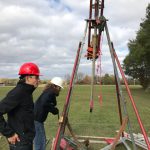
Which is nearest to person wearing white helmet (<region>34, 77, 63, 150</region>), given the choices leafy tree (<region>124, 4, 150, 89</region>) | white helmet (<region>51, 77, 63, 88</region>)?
white helmet (<region>51, 77, 63, 88</region>)

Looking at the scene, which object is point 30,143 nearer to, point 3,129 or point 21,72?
point 3,129

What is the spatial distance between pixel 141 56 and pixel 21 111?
141 ft

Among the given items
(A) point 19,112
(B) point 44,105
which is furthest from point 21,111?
(B) point 44,105

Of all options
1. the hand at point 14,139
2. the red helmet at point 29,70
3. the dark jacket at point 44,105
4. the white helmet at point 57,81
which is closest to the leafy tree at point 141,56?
the white helmet at point 57,81

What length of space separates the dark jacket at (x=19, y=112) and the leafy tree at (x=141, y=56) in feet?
130

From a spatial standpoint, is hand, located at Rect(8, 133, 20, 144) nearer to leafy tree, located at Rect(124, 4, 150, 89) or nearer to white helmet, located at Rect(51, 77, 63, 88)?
white helmet, located at Rect(51, 77, 63, 88)

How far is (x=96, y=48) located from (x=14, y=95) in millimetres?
3113

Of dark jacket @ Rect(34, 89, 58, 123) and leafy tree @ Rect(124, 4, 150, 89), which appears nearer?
dark jacket @ Rect(34, 89, 58, 123)

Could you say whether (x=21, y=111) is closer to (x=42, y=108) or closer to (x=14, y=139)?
(x=14, y=139)

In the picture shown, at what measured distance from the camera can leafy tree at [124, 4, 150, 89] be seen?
45188 millimetres

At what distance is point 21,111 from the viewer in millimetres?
5480

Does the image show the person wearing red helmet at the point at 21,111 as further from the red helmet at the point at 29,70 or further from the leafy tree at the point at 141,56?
the leafy tree at the point at 141,56

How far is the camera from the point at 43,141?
25.8 feet

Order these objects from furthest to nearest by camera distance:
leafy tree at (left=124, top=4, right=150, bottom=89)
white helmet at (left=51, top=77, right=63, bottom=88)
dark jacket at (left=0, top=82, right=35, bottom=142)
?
leafy tree at (left=124, top=4, right=150, bottom=89)
white helmet at (left=51, top=77, right=63, bottom=88)
dark jacket at (left=0, top=82, right=35, bottom=142)
